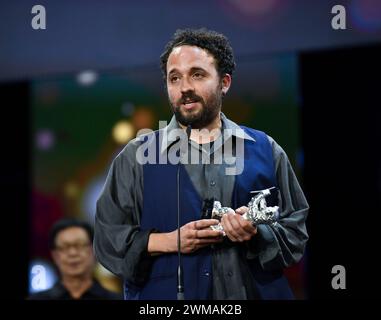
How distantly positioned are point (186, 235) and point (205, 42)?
631 millimetres

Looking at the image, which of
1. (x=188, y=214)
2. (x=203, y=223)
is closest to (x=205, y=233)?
(x=203, y=223)

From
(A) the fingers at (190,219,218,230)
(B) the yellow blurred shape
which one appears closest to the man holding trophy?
(A) the fingers at (190,219,218,230)

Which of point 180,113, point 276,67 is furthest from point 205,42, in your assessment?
point 276,67

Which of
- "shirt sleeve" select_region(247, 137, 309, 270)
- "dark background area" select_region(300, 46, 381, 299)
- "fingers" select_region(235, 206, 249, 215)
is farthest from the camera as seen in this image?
"dark background area" select_region(300, 46, 381, 299)

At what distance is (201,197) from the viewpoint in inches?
88.5

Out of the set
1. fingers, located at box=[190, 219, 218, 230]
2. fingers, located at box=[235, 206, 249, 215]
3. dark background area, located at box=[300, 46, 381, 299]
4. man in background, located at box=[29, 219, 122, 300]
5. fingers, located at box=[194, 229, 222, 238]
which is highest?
dark background area, located at box=[300, 46, 381, 299]

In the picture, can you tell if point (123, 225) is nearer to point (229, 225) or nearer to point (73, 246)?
point (229, 225)

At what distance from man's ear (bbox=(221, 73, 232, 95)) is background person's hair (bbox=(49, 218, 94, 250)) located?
0.75 m

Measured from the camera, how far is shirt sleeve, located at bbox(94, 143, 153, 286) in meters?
2.18

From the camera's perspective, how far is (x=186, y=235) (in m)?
2.14

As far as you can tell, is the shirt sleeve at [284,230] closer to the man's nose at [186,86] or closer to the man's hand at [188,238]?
the man's hand at [188,238]

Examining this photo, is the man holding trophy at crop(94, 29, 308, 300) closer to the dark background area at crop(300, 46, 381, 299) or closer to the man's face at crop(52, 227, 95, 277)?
the man's face at crop(52, 227, 95, 277)
